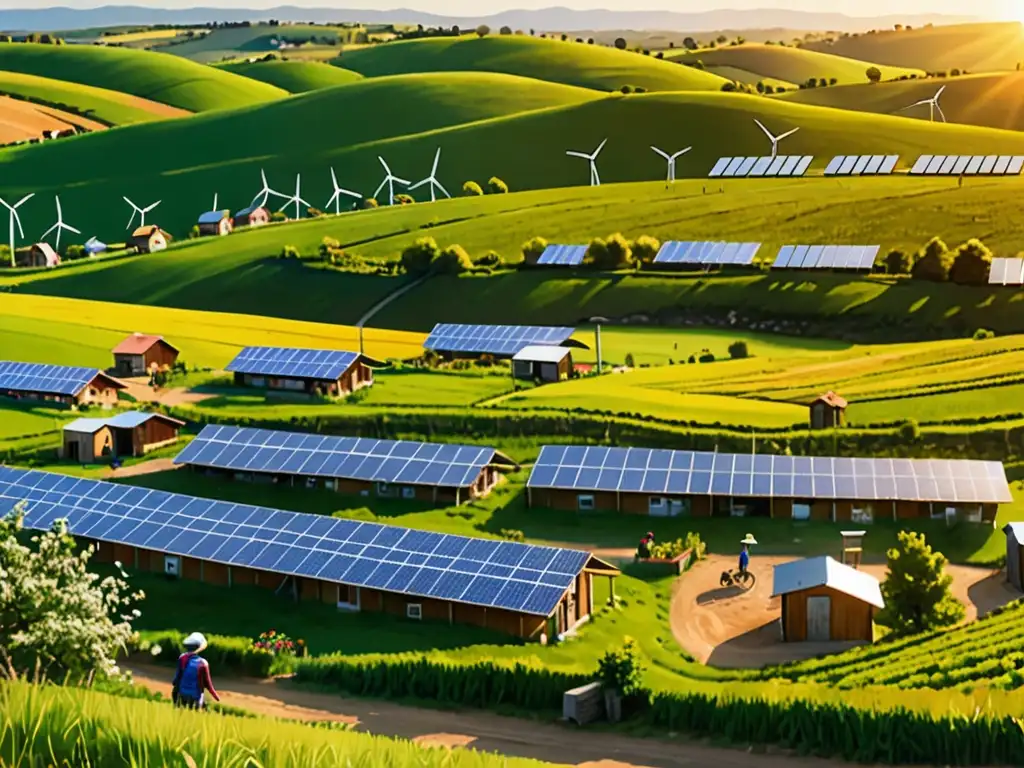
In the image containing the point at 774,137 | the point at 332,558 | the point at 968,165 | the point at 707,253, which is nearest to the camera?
the point at 332,558

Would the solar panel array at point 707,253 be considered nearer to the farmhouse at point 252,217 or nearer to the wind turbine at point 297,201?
the wind turbine at point 297,201

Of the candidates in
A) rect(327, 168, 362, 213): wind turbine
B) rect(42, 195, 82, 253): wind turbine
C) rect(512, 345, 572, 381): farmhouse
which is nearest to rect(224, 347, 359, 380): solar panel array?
rect(512, 345, 572, 381): farmhouse

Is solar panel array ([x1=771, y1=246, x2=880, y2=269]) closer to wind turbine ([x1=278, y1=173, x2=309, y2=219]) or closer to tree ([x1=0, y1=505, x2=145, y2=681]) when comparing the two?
wind turbine ([x1=278, y1=173, x2=309, y2=219])

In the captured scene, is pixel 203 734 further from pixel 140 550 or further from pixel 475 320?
pixel 475 320

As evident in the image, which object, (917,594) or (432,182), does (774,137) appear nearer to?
(432,182)

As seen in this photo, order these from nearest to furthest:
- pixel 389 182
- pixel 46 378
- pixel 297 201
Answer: pixel 46 378 → pixel 297 201 → pixel 389 182

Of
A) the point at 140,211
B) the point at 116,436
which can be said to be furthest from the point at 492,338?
the point at 140,211

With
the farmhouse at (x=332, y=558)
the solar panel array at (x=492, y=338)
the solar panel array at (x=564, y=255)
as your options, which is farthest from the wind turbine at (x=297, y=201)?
the farmhouse at (x=332, y=558)

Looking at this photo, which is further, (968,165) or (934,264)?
(968,165)
